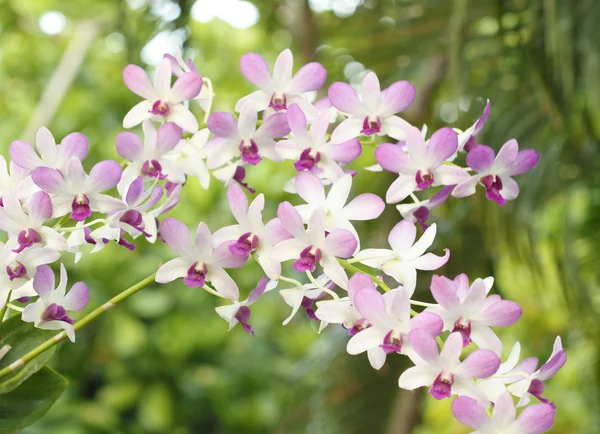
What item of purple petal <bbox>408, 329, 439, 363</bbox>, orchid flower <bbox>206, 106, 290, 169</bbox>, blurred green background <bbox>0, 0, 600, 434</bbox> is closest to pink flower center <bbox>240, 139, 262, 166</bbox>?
orchid flower <bbox>206, 106, 290, 169</bbox>

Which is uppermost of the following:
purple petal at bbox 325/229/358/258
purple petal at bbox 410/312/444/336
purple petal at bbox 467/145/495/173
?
purple petal at bbox 467/145/495/173

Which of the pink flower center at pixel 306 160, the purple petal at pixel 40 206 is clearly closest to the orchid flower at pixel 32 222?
the purple petal at pixel 40 206

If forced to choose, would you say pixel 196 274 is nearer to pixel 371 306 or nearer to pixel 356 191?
pixel 371 306

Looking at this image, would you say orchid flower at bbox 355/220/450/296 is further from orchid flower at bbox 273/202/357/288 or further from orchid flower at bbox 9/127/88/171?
orchid flower at bbox 9/127/88/171

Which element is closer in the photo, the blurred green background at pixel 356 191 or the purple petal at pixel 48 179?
the purple petal at pixel 48 179

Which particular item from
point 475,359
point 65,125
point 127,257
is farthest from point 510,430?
point 65,125

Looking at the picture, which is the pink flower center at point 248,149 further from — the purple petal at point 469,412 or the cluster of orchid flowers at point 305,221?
the purple petal at point 469,412
